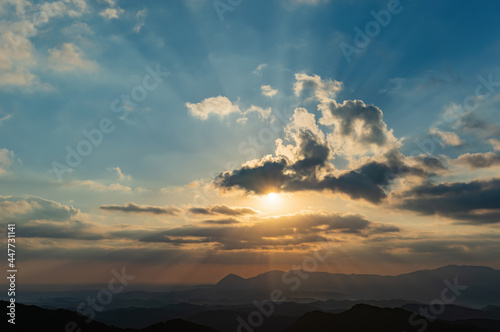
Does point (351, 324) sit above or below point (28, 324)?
below

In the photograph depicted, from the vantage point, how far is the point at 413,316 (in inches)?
7667

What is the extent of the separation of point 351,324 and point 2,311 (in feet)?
587

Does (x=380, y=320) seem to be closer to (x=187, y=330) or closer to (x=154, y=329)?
(x=187, y=330)

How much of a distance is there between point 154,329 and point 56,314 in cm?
5081

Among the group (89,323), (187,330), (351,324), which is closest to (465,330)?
(351,324)

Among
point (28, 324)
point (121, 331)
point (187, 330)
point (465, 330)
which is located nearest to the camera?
point (28, 324)

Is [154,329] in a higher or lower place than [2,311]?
lower

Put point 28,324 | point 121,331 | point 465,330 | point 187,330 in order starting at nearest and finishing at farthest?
point 28,324 → point 121,331 → point 465,330 → point 187,330

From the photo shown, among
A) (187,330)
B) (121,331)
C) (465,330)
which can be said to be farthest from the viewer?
(187,330)

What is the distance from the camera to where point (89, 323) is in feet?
544

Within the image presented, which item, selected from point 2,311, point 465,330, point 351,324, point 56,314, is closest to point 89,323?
point 56,314

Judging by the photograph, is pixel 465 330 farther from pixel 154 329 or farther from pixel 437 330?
pixel 154 329

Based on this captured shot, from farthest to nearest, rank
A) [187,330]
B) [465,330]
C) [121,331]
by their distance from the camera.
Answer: [187,330]
[465,330]
[121,331]

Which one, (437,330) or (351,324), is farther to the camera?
(351,324)
